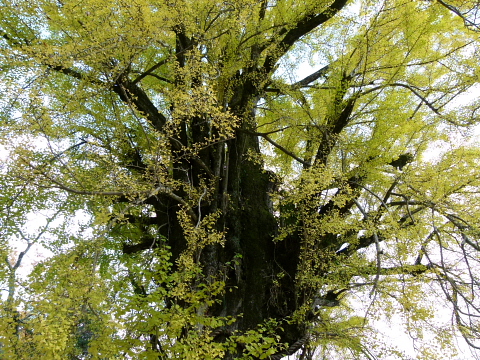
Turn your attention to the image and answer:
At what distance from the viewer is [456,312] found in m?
3.32

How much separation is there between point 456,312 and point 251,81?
157 inches

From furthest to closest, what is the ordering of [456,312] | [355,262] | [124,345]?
[355,262] → [456,312] → [124,345]

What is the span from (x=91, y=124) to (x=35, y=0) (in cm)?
173

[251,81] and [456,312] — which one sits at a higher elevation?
[251,81]

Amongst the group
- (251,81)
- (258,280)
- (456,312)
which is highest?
(251,81)

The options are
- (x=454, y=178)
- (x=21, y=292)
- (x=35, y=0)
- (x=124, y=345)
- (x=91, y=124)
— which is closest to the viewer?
(x=124, y=345)

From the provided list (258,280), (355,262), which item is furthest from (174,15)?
(355,262)

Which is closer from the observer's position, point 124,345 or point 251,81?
point 124,345

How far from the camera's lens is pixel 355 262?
4504mm

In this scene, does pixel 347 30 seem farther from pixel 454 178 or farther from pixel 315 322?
pixel 315 322

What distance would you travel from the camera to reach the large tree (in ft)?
10.1

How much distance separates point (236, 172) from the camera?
5.12m

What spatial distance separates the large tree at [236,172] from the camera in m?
3.06

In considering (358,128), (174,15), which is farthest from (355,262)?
(174,15)
